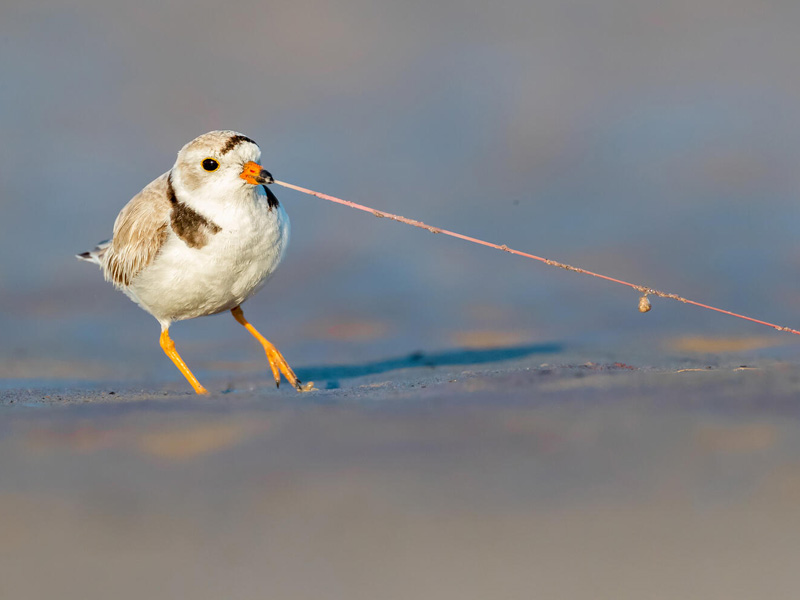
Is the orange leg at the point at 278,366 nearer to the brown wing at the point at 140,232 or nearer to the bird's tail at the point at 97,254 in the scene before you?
the brown wing at the point at 140,232

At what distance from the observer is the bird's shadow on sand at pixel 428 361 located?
8594mm

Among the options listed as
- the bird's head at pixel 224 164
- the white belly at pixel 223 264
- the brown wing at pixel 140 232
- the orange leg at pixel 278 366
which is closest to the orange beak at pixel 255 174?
the bird's head at pixel 224 164

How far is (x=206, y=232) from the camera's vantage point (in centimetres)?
693

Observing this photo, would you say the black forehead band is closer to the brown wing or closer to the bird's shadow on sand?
the brown wing

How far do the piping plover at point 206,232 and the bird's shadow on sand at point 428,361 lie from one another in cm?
96

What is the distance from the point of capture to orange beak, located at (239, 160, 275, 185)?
6.61 metres

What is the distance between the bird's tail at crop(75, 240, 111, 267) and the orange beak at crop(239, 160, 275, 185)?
Result: 2060 millimetres

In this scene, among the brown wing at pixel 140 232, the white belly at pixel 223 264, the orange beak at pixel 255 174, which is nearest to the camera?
the orange beak at pixel 255 174

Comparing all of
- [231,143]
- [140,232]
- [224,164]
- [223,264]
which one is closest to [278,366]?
[223,264]

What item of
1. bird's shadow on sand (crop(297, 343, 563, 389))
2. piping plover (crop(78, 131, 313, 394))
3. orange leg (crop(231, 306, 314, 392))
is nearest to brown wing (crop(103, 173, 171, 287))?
piping plover (crop(78, 131, 313, 394))

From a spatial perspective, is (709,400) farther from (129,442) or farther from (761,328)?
(761,328)

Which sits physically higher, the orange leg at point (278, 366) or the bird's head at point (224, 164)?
the bird's head at point (224, 164)

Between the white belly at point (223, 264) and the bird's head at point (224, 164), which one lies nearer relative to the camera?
the bird's head at point (224, 164)

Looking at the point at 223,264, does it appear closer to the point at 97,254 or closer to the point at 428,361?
the point at 97,254
